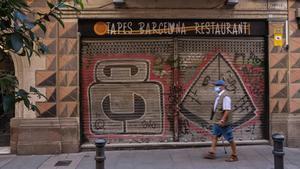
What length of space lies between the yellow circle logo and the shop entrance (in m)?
0.20

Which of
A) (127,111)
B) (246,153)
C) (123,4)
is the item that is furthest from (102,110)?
(246,153)

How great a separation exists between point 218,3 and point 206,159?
3943 mm

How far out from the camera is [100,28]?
36.7 feet

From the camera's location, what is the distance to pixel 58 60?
10953mm

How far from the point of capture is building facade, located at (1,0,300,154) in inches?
439

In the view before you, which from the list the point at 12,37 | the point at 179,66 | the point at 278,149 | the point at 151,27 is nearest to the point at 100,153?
the point at 278,149

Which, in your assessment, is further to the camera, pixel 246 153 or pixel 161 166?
pixel 246 153

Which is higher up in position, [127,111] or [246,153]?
[127,111]

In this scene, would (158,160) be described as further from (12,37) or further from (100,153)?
(12,37)

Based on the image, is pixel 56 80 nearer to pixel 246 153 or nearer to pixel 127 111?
pixel 127 111

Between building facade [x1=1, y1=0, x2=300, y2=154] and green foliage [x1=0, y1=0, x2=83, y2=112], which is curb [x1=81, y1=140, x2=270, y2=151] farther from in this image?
green foliage [x1=0, y1=0, x2=83, y2=112]

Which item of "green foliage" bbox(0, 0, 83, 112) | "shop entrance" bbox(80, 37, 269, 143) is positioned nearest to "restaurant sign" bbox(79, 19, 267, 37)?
"shop entrance" bbox(80, 37, 269, 143)

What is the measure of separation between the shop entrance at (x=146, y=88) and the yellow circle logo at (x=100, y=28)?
205 mm

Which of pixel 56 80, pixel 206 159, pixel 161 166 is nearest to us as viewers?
A: pixel 161 166
